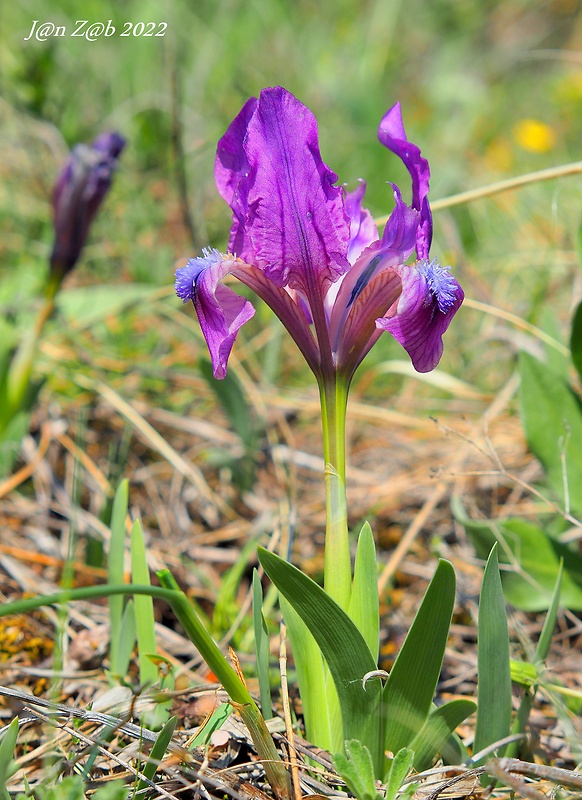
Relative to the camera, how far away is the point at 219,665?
0.97 m

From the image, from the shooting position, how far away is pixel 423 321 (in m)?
1.03

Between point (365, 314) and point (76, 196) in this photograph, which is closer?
point (365, 314)

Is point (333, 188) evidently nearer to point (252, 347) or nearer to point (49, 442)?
point (49, 442)

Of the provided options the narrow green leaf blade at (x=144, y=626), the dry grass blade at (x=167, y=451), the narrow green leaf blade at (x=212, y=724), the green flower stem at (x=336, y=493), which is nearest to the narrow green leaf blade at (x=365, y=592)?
the green flower stem at (x=336, y=493)

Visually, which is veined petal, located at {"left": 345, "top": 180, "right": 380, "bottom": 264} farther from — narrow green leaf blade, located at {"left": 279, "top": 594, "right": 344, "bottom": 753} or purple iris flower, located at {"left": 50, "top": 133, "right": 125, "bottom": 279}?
purple iris flower, located at {"left": 50, "top": 133, "right": 125, "bottom": 279}

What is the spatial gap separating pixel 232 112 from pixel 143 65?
1.75 ft

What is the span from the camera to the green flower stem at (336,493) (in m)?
1.08

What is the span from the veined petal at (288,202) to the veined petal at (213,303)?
5 cm

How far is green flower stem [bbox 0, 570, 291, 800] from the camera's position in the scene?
2.68 feet

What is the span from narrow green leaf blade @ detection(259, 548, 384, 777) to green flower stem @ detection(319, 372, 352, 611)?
0.09m

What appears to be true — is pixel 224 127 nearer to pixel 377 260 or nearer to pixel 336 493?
pixel 377 260

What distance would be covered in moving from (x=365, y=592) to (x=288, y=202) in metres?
0.56

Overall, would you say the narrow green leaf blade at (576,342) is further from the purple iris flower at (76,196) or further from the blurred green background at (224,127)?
the purple iris flower at (76,196)

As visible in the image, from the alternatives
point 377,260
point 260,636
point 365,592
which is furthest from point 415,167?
point 260,636
